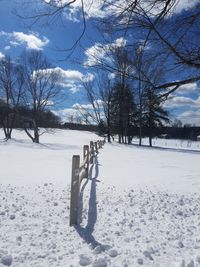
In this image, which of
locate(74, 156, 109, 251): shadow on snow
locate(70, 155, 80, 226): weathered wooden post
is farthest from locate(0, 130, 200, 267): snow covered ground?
locate(70, 155, 80, 226): weathered wooden post

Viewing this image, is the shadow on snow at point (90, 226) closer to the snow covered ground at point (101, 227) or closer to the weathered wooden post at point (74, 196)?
the snow covered ground at point (101, 227)

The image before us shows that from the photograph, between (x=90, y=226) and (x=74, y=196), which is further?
(x=74, y=196)

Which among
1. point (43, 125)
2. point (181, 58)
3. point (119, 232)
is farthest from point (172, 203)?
point (43, 125)

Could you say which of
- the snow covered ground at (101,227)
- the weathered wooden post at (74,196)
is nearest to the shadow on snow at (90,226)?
the snow covered ground at (101,227)

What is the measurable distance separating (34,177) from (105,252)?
5959mm

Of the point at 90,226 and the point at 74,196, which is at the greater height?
the point at 74,196

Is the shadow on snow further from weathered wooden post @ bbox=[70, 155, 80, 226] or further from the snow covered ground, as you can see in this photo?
weathered wooden post @ bbox=[70, 155, 80, 226]

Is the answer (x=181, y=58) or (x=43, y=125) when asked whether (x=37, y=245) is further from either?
(x=43, y=125)

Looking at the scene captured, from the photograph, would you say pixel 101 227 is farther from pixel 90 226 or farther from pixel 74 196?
pixel 74 196

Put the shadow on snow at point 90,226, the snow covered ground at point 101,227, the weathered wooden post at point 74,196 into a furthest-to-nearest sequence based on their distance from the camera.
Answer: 1. the weathered wooden post at point 74,196
2. the shadow on snow at point 90,226
3. the snow covered ground at point 101,227

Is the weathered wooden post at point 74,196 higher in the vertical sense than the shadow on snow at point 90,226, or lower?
higher

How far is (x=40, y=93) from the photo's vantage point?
3189 cm


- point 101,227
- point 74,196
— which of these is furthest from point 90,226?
point 74,196

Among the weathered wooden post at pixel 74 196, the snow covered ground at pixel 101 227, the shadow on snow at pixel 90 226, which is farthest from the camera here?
the weathered wooden post at pixel 74 196
